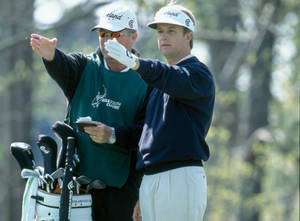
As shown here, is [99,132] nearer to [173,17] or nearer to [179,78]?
[179,78]

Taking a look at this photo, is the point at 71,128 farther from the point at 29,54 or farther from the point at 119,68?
the point at 29,54

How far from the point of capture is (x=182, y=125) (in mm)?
4875

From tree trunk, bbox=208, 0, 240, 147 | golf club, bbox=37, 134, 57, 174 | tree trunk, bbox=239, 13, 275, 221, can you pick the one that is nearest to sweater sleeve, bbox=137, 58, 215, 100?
golf club, bbox=37, 134, 57, 174

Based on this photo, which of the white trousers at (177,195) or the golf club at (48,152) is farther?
the golf club at (48,152)

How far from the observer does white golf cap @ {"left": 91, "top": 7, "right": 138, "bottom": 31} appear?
17.5 feet

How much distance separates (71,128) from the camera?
535cm

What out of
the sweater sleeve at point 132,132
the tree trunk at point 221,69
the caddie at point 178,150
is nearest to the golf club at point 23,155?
the sweater sleeve at point 132,132

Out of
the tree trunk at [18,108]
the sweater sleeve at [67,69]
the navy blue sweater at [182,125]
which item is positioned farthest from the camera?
the tree trunk at [18,108]

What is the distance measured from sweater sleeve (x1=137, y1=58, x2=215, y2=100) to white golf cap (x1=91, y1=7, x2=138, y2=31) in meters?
0.67

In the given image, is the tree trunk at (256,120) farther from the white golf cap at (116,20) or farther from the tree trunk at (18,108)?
the white golf cap at (116,20)

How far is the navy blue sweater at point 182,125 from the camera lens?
4.83 m

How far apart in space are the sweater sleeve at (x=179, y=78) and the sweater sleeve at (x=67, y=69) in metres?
0.79

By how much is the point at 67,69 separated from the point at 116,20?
0.55 meters

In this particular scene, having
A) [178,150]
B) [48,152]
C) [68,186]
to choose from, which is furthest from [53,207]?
[178,150]
